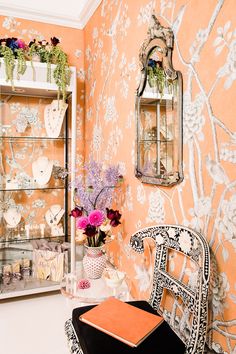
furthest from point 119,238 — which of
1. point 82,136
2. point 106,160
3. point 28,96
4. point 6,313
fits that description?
point 28,96

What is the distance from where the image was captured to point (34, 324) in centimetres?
233

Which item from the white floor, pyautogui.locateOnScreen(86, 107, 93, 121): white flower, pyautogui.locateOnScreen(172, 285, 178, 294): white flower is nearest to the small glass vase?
the white floor

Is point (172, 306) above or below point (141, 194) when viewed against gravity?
below

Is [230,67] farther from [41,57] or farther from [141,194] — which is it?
[41,57]

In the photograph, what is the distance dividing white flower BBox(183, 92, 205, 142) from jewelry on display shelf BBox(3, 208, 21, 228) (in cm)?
210

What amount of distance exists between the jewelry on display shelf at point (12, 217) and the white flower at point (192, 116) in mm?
2097

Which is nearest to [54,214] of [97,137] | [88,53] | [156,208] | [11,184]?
[11,184]

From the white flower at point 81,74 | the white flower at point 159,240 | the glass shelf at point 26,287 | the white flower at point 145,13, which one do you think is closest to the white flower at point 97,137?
the white flower at point 81,74

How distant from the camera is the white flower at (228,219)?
1114 mm

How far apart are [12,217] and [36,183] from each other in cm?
40

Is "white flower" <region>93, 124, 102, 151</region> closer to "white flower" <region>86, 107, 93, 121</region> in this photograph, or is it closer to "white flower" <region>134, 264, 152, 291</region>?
"white flower" <region>86, 107, 93, 121</region>

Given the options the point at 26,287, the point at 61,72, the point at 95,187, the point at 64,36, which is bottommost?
the point at 26,287

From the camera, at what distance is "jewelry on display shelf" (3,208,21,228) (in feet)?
9.46

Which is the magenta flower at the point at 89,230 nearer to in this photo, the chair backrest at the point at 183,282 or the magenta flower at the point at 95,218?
the magenta flower at the point at 95,218
